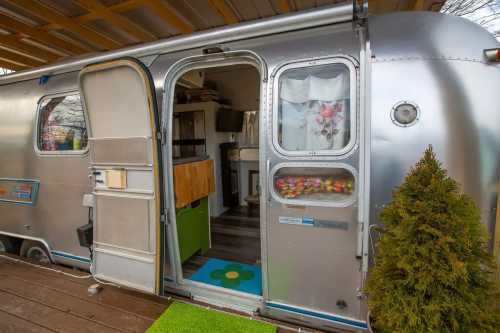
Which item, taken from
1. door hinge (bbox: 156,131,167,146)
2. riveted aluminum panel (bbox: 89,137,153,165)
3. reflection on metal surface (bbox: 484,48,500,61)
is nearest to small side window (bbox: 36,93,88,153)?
riveted aluminum panel (bbox: 89,137,153,165)

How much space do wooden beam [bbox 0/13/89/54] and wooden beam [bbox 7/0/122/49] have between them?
0.32 metres

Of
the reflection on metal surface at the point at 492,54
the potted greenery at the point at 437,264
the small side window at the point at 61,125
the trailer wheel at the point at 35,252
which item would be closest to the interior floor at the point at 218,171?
the small side window at the point at 61,125

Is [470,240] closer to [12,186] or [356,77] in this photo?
[356,77]

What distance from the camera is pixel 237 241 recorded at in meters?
3.37

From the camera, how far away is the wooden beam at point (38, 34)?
2553mm

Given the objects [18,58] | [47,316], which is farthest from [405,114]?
[18,58]

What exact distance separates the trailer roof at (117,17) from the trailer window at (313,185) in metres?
1.75

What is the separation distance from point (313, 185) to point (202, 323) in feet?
4.47

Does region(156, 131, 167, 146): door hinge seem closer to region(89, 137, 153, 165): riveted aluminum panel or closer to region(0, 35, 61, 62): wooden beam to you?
region(89, 137, 153, 165): riveted aluminum panel

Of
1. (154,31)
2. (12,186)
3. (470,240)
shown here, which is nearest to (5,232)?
(12,186)

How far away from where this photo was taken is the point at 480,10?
2.70 meters

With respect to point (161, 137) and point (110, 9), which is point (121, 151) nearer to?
point (161, 137)

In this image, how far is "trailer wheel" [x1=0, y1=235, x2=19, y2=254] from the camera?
309 cm

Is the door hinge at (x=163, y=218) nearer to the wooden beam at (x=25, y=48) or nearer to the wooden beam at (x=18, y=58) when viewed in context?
the wooden beam at (x=25, y=48)
